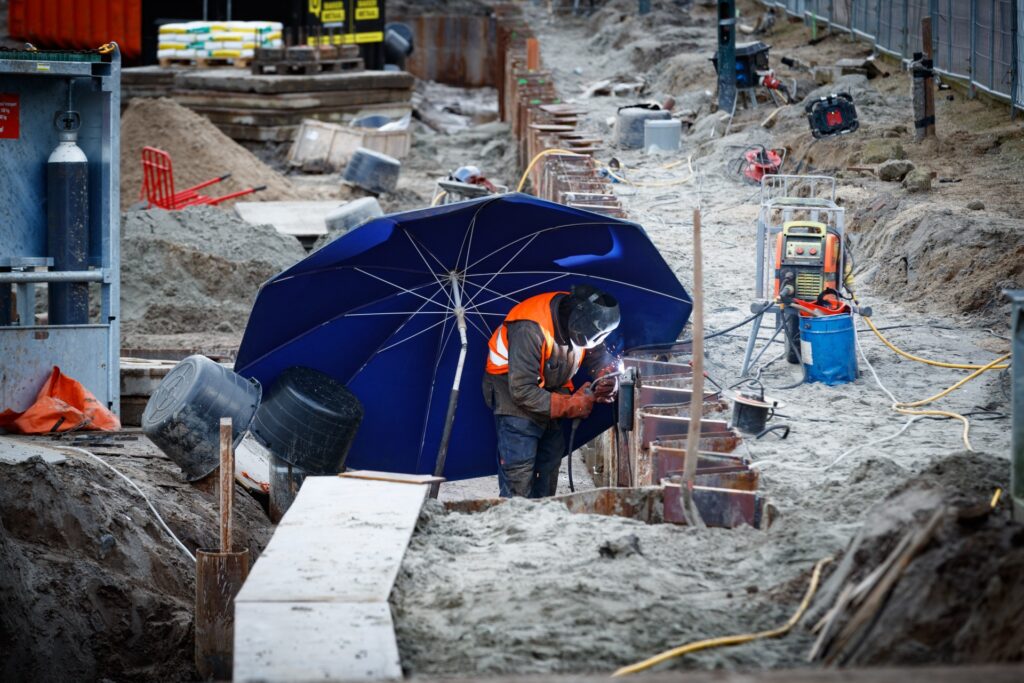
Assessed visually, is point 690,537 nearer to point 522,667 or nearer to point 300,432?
point 522,667

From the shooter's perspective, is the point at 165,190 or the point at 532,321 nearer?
the point at 532,321

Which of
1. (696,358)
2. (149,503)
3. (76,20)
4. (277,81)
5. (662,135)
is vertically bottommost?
(149,503)

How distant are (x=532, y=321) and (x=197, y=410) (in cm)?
214

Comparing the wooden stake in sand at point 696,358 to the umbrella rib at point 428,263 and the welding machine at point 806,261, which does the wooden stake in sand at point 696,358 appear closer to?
the umbrella rib at point 428,263

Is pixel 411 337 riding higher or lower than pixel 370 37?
lower

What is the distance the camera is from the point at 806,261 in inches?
351

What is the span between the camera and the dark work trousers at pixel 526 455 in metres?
8.41

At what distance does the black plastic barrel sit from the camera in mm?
8055

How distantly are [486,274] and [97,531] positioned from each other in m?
2.90

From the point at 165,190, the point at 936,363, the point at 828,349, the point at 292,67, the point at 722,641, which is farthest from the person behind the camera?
the point at 292,67

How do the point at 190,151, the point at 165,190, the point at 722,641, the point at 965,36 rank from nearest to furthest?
1. the point at 722,641
2. the point at 965,36
3. the point at 165,190
4. the point at 190,151

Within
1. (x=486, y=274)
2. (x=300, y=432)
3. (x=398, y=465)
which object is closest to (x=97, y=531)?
(x=300, y=432)

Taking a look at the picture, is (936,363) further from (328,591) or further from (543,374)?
(328,591)

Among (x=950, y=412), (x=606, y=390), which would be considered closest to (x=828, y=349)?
(x=950, y=412)
